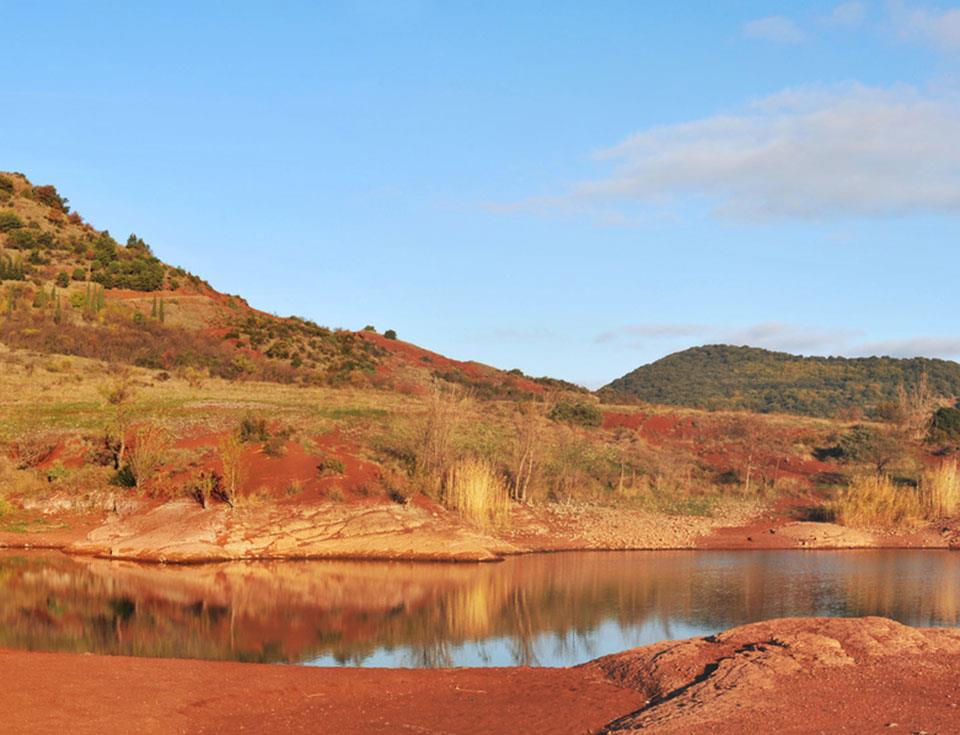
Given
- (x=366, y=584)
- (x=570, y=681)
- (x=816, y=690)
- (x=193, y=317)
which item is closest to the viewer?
(x=816, y=690)

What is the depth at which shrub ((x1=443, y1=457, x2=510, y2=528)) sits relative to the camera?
3206cm

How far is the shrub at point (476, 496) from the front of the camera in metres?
32.1

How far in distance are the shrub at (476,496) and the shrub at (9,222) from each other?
2347 inches

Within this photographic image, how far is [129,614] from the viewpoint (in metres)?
20.5

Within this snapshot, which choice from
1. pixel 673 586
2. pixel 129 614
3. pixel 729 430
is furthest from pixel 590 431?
pixel 129 614

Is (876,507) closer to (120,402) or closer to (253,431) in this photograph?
(253,431)

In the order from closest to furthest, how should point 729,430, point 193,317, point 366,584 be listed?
point 366,584 → point 729,430 → point 193,317

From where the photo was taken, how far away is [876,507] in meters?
35.6

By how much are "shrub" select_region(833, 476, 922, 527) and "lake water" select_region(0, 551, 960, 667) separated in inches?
199

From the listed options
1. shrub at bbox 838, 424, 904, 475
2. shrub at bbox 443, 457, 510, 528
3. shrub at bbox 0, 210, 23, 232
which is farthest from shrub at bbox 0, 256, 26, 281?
shrub at bbox 838, 424, 904, 475

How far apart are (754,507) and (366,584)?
19.5m

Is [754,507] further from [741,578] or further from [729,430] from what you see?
[729,430]

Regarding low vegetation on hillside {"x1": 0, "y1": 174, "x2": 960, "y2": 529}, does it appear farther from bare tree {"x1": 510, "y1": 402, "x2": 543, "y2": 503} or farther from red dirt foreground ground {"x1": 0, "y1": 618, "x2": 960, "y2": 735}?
red dirt foreground ground {"x1": 0, "y1": 618, "x2": 960, "y2": 735}

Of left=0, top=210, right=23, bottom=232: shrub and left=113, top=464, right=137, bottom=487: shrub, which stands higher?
left=0, top=210, right=23, bottom=232: shrub
